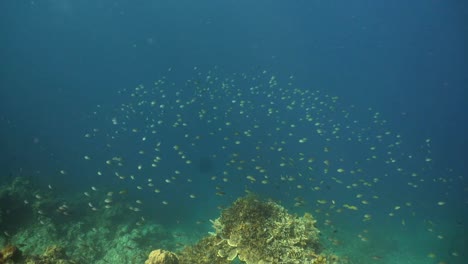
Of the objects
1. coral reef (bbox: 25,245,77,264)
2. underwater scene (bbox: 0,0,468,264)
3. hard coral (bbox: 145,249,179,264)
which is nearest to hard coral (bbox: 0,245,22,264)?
underwater scene (bbox: 0,0,468,264)

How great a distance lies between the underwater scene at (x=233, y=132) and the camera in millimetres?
16531

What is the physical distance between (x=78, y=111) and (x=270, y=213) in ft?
377

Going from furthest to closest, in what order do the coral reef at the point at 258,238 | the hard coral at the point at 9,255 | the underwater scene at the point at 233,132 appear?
the underwater scene at the point at 233,132, the coral reef at the point at 258,238, the hard coral at the point at 9,255

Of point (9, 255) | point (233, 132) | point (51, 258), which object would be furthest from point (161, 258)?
point (233, 132)

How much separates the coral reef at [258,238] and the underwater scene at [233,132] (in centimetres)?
4

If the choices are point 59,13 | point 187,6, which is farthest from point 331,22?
point 59,13

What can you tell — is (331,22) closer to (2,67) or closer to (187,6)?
(187,6)

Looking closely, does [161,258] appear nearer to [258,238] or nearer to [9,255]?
[258,238]

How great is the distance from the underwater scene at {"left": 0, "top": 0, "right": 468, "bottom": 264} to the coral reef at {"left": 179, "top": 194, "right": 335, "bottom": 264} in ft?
0.14

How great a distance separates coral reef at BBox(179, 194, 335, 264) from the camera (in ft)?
25.0

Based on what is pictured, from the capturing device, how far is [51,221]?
1809 centimetres

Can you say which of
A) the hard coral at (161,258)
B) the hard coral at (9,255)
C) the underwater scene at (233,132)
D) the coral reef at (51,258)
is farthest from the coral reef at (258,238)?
the hard coral at (9,255)

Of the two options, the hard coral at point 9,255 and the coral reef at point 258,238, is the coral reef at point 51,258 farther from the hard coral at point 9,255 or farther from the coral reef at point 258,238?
the coral reef at point 258,238

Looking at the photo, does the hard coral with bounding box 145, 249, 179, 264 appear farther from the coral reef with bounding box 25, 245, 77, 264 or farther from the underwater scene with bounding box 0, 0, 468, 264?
the coral reef with bounding box 25, 245, 77, 264
